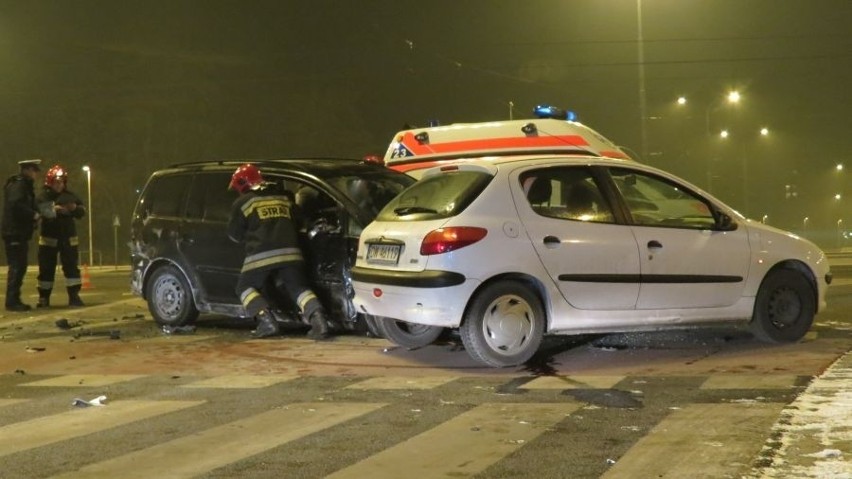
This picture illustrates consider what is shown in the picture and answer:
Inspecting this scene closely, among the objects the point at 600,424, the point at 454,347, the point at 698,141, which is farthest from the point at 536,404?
Result: the point at 698,141

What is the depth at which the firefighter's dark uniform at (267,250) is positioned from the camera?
841 cm

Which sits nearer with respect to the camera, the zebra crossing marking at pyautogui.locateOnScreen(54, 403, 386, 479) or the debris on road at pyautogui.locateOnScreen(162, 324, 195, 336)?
the zebra crossing marking at pyautogui.locateOnScreen(54, 403, 386, 479)

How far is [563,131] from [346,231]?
3.87 meters

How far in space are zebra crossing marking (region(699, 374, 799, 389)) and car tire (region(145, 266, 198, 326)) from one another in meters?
5.44

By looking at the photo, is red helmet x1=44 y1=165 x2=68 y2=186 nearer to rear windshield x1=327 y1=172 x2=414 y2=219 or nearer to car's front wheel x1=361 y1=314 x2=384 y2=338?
rear windshield x1=327 y1=172 x2=414 y2=219

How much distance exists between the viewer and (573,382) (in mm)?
6398

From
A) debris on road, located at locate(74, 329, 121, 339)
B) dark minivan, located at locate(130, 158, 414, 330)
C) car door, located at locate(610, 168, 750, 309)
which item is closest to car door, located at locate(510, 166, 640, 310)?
car door, located at locate(610, 168, 750, 309)

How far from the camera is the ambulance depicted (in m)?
11.1

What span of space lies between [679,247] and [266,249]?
3.62 m

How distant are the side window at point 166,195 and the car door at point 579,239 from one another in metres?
4.20

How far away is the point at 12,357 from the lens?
8.27 metres

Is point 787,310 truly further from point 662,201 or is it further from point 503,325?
point 503,325

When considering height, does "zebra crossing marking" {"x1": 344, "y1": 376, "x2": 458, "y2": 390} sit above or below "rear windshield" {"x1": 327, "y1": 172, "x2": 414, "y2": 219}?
below

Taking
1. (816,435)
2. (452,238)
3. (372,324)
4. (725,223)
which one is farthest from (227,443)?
(725,223)
